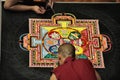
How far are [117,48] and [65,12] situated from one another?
15.6 inches

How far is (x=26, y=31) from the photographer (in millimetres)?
2049

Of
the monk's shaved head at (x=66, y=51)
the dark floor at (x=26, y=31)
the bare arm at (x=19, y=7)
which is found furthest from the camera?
the bare arm at (x=19, y=7)

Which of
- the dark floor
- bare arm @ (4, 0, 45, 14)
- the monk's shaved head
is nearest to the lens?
the monk's shaved head

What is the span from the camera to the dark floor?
1.87 meters

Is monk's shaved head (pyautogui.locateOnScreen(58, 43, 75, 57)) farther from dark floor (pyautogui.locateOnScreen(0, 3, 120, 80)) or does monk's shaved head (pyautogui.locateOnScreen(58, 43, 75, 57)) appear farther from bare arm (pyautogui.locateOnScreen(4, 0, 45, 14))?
bare arm (pyautogui.locateOnScreen(4, 0, 45, 14))

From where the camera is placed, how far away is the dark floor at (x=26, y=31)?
1.87 metres

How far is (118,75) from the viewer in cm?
188

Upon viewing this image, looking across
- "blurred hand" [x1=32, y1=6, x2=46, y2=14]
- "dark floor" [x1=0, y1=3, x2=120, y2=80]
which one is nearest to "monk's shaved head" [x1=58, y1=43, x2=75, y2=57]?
"dark floor" [x1=0, y1=3, x2=120, y2=80]

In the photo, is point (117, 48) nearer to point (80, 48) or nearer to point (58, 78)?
point (80, 48)

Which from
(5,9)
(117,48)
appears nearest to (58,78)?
(117,48)

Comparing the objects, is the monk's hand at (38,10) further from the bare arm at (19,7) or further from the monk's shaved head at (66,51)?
the monk's shaved head at (66,51)

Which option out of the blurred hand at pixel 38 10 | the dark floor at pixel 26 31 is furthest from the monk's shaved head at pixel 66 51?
the blurred hand at pixel 38 10

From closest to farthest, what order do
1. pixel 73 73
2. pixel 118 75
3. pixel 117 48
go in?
pixel 73 73 → pixel 118 75 → pixel 117 48

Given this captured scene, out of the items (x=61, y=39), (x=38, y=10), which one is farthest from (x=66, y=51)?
(x=38, y=10)
